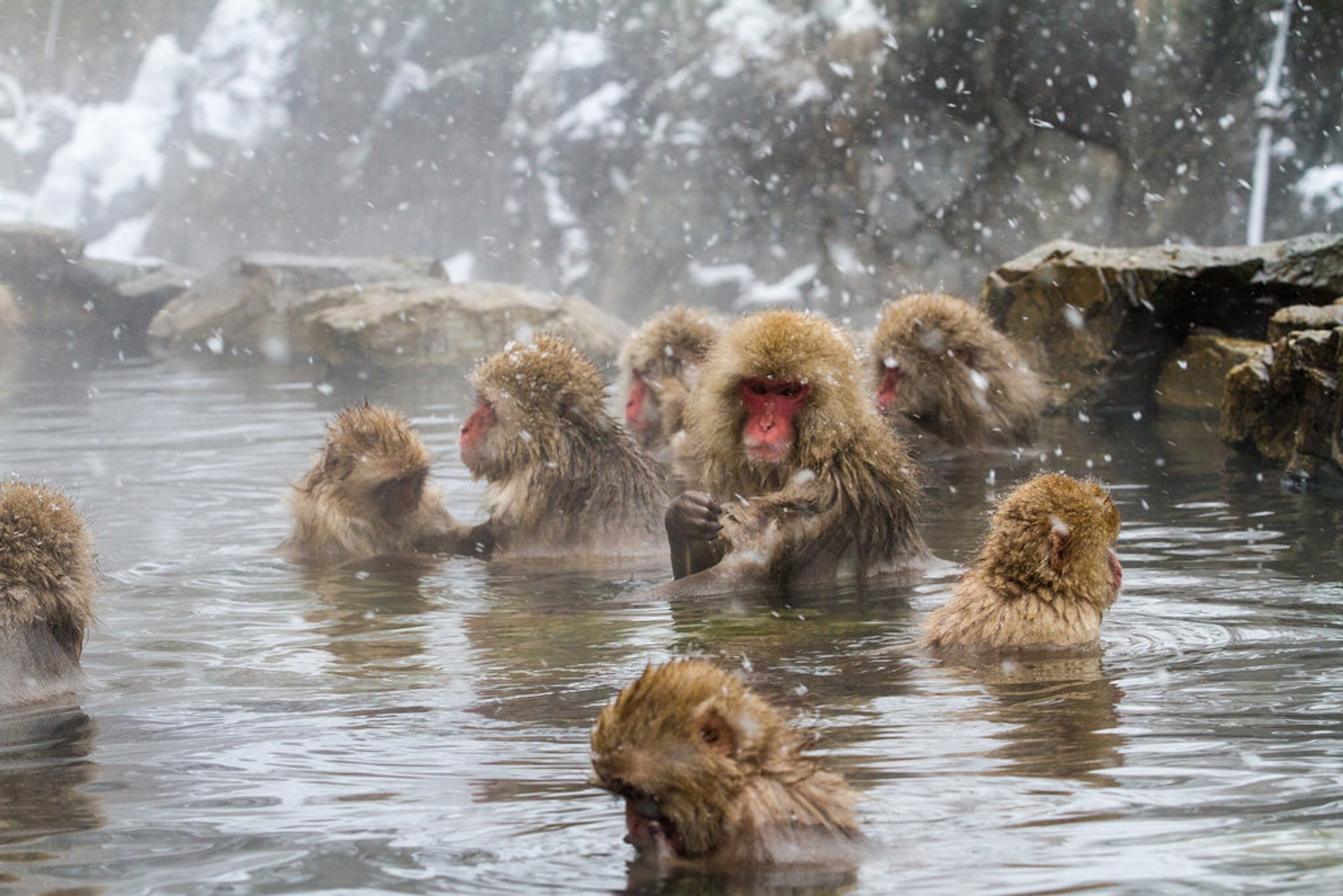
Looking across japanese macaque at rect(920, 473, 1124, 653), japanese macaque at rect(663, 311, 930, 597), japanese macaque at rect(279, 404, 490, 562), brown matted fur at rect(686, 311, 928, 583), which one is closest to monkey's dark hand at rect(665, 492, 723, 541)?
japanese macaque at rect(663, 311, 930, 597)

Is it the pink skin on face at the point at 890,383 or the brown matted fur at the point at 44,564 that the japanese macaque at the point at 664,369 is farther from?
the brown matted fur at the point at 44,564

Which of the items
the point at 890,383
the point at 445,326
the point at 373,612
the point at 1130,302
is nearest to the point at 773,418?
the point at 373,612

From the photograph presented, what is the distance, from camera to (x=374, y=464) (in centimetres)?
611

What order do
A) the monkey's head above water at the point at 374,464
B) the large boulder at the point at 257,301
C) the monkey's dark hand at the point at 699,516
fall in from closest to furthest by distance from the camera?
the monkey's dark hand at the point at 699,516, the monkey's head above water at the point at 374,464, the large boulder at the point at 257,301

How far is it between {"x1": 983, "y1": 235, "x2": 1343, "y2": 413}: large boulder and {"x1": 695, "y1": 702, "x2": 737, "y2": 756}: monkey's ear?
678 centimetres

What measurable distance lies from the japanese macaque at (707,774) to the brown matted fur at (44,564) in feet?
6.00

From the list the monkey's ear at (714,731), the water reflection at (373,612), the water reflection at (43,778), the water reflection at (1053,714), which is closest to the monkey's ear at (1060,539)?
the water reflection at (1053,714)

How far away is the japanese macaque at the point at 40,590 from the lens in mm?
3775

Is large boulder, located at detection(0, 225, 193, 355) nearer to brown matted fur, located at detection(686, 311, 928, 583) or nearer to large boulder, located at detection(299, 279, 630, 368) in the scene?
large boulder, located at detection(299, 279, 630, 368)

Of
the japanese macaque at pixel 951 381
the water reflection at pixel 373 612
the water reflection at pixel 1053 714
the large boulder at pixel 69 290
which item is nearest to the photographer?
the water reflection at pixel 1053 714

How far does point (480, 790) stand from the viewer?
299 cm

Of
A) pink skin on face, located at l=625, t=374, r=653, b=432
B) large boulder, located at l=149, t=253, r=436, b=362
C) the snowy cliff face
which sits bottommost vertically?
pink skin on face, located at l=625, t=374, r=653, b=432

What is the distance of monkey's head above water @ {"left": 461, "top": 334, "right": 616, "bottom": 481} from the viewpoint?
5918 mm

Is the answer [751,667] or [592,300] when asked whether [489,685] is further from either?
[592,300]
